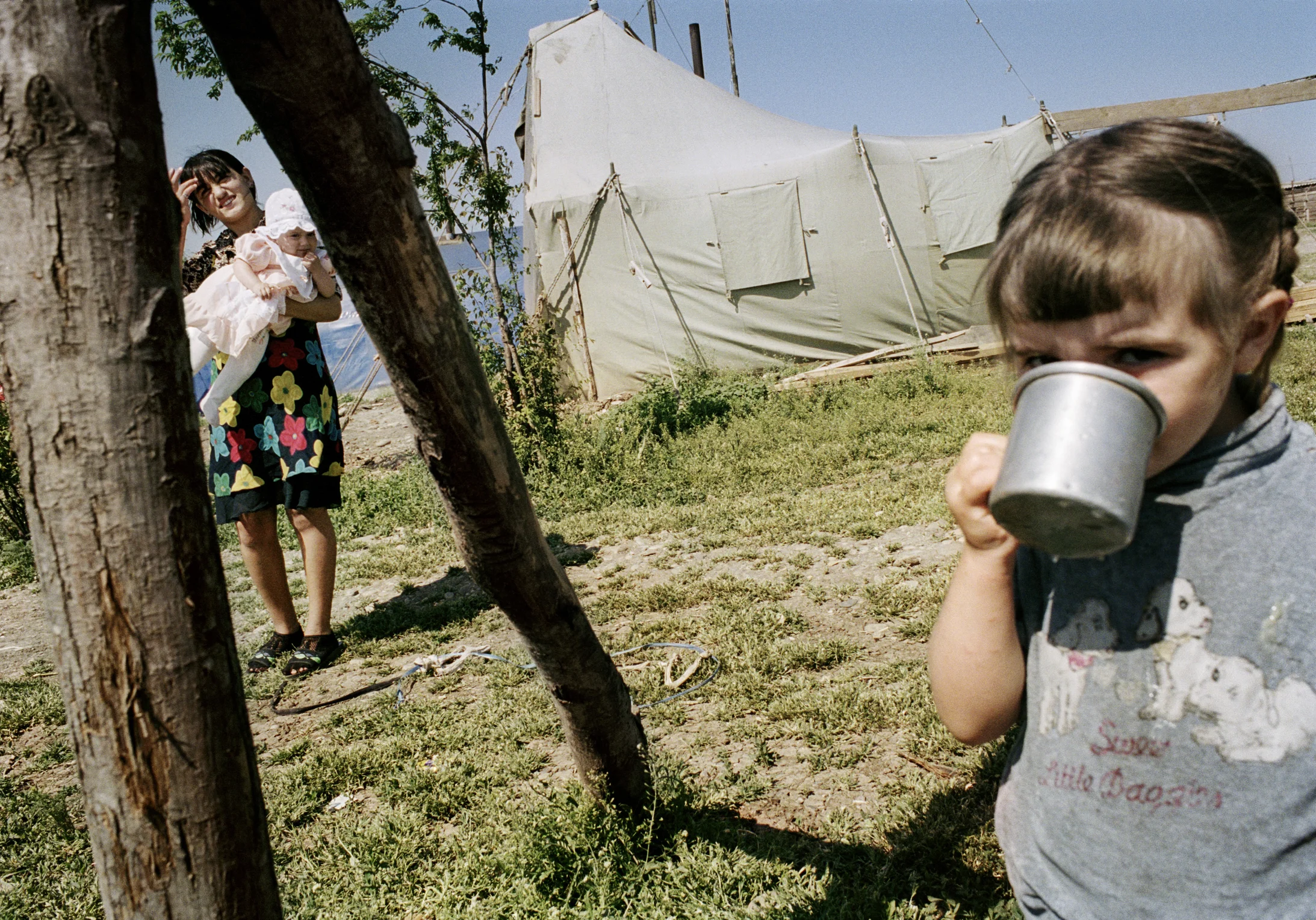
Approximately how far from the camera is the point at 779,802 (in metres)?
2.60

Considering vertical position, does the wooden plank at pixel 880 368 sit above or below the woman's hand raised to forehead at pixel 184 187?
below

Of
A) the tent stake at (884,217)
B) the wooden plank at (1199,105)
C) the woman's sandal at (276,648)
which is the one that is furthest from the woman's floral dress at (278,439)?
the wooden plank at (1199,105)

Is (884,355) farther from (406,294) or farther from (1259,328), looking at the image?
(1259,328)

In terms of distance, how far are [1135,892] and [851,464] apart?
5.19 m

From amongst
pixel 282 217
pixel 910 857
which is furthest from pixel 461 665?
pixel 910 857

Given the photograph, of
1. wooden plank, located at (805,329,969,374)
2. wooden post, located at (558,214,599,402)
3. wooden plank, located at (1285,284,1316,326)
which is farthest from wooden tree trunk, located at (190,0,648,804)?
wooden post, located at (558,214,599,402)

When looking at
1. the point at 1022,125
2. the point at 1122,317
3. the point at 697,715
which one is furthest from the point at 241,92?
the point at 1022,125

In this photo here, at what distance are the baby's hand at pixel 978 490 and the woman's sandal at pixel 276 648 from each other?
358cm

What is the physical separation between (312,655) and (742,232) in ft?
27.9

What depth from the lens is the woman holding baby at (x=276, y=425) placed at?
394 cm

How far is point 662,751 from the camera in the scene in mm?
2902

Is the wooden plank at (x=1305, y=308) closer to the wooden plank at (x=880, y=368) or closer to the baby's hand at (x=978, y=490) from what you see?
the wooden plank at (x=880, y=368)

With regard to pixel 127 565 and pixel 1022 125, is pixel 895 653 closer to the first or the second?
pixel 127 565

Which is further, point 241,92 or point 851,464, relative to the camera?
point 851,464
